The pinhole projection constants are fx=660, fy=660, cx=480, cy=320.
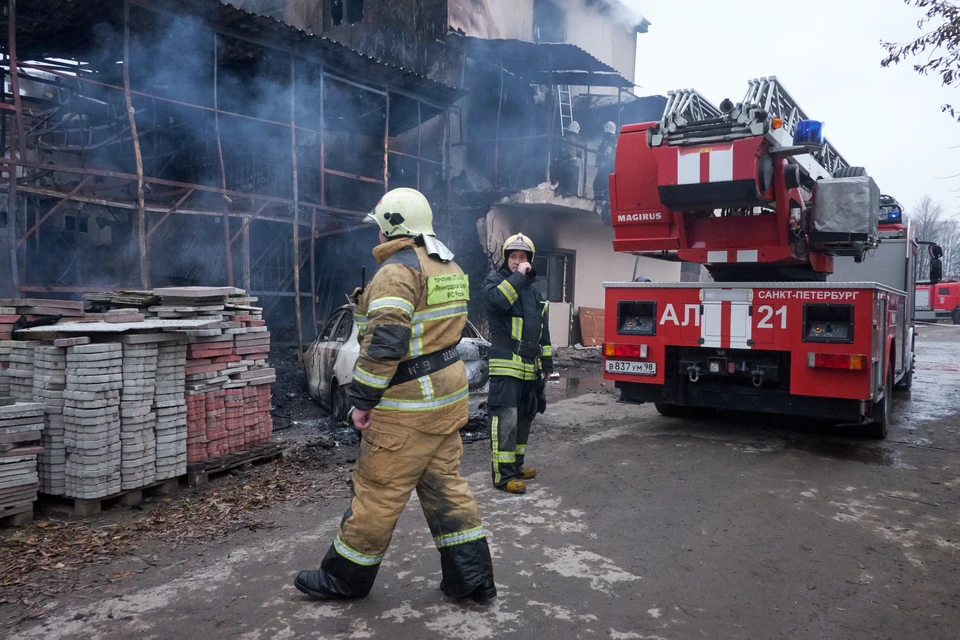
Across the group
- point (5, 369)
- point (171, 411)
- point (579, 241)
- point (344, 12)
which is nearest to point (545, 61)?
point (579, 241)

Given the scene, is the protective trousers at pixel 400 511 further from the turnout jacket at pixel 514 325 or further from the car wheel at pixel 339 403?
the car wheel at pixel 339 403

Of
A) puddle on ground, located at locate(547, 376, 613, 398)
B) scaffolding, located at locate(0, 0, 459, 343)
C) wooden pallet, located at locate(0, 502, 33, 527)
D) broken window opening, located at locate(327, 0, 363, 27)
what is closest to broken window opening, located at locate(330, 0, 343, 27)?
broken window opening, located at locate(327, 0, 363, 27)

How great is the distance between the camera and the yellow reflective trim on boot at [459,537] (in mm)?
3021

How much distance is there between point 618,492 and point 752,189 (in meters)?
2.72

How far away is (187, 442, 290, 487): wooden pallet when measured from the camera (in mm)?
4973

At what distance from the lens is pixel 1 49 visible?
34.1 ft

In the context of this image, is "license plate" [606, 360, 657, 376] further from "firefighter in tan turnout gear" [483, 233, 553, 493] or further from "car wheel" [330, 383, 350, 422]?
"car wheel" [330, 383, 350, 422]

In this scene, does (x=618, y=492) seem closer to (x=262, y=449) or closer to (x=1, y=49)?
(x=262, y=449)

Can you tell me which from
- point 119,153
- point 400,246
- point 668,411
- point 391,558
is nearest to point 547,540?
point 391,558

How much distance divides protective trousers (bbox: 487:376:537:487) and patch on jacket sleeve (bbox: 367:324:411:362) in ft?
6.89

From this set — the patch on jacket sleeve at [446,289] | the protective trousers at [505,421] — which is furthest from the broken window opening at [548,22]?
the patch on jacket sleeve at [446,289]

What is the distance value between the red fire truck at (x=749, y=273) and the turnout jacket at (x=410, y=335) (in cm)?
338

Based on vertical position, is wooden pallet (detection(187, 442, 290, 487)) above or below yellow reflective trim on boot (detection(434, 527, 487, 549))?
below

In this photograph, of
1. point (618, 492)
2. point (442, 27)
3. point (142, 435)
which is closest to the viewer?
point (142, 435)
